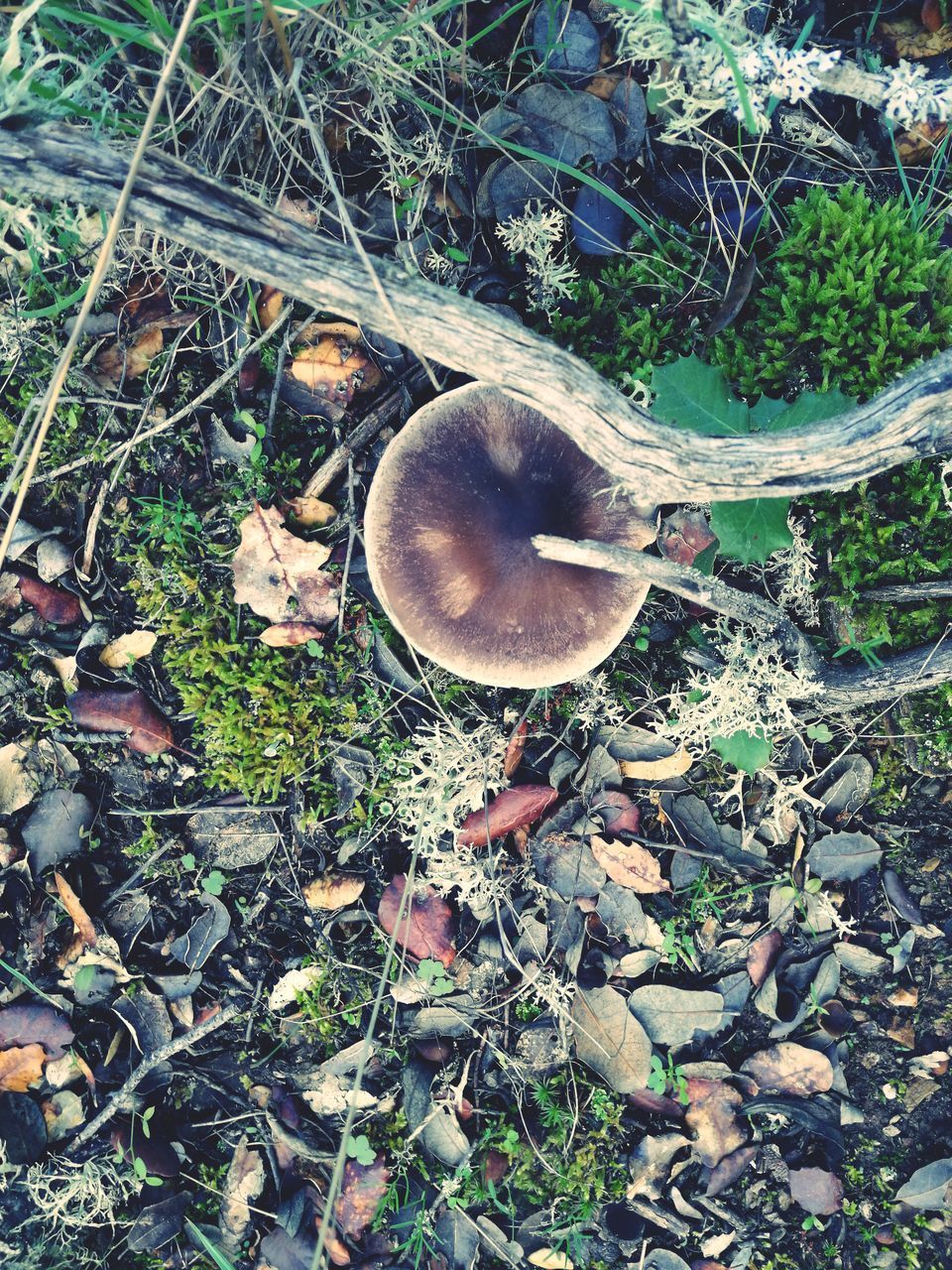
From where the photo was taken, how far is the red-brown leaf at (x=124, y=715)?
10.2 ft

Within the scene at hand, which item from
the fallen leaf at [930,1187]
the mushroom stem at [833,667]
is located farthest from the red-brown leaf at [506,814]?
the fallen leaf at [930,1187]

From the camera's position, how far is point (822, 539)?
9.92ft

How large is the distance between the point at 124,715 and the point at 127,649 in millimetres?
246

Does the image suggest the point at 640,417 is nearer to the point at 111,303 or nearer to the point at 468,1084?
the point at 111,303

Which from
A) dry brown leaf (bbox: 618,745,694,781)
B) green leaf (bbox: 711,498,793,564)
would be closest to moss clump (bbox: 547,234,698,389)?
green leaf (bbox: 711,498,793,564)

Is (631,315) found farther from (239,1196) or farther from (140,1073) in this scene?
(239,1196)

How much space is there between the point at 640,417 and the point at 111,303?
2004mm

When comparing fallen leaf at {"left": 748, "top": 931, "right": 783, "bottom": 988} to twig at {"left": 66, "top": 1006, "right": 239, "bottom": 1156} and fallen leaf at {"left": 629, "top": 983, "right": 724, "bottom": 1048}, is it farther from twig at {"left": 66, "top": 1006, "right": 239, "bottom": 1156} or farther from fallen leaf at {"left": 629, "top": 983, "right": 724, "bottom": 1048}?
twig at {"left": 66, "top": 1006, "right": 239, "bottom": 1156}

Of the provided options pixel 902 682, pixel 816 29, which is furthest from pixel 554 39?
pixel 902 682

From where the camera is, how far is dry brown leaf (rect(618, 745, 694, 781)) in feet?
10.3

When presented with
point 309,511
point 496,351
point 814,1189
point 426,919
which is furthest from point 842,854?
point 309,511

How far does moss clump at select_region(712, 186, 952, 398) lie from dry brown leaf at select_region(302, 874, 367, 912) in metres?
2.28

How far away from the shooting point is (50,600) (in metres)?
3.12

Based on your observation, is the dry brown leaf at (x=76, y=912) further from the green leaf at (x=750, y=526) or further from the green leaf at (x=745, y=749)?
the green leaf at (x=750, y=526)
